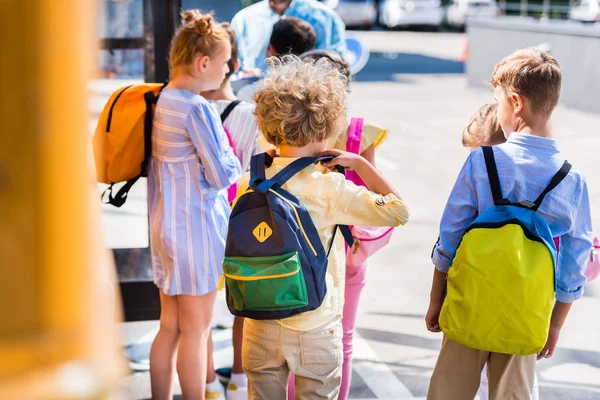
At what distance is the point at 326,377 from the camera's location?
2576 millimetres

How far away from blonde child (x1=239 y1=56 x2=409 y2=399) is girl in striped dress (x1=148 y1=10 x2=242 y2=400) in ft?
2.08

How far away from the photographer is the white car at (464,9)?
30031mm

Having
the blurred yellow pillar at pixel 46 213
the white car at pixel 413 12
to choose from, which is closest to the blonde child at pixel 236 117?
the blurred yellow pillar at pixel 46 213

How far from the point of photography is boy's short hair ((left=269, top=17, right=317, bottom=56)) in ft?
12.5

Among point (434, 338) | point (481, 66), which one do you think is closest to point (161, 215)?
point (434, 338)

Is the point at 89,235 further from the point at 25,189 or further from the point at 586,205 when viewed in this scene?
the point at 586,205

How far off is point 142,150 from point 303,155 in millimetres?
909

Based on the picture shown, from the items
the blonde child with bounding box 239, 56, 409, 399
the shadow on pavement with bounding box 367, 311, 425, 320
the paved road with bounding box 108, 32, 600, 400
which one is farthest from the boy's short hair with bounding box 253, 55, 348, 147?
the shadow on pavement with bounding box 367, 311, 425, 320

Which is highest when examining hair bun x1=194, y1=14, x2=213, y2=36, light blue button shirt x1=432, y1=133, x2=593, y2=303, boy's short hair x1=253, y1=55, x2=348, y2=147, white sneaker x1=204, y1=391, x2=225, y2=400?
hair bun x1=194, y1=14, x2=213, y2=36

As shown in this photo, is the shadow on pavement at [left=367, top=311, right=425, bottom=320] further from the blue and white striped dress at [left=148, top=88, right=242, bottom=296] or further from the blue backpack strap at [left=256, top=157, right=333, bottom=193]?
the blue backpack strap at [left=256, top=157, right=333, bottom=193]

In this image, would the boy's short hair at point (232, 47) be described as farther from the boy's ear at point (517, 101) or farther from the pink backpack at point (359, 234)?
the boy's ear at point (517, 101)

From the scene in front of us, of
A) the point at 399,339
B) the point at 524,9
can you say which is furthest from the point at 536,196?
the point at 524,9

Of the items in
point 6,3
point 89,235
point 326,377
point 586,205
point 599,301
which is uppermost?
point 6,3

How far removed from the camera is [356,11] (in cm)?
2978
